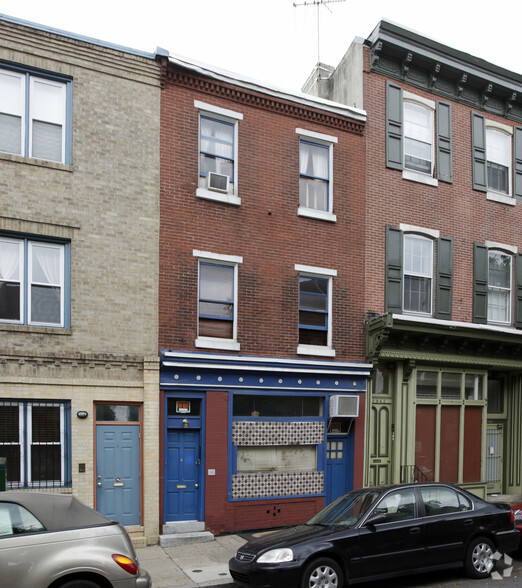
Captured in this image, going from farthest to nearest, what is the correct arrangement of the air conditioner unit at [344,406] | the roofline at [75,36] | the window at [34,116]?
the air conditioner unit at [344,406], the window at [34,116], the roofline at [75,36]

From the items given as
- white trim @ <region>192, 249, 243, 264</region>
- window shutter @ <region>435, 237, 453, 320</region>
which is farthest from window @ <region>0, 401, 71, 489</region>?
window shutter @ <region>435, 237, 453, 320</region>

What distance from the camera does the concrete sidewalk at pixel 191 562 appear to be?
29.1 ft

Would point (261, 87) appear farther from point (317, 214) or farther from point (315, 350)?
point (315, 350)

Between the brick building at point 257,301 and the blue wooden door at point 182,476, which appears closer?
the blue wooden door at point 182,476

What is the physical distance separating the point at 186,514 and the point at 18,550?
582cm

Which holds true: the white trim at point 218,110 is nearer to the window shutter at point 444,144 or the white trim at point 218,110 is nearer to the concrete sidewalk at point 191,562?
the window shutter at point 444,144

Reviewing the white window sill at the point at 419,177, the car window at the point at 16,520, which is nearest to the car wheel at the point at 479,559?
the car window at the point at 16,520

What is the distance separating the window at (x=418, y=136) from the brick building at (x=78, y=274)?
6314 mm

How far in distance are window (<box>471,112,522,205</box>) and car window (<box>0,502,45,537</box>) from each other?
1342 centimetres

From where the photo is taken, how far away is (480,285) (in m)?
15.4

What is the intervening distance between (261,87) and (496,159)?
23.9ft

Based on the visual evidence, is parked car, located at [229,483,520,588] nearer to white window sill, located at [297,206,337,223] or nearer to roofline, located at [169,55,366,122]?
white window sill, located at [297,206,337,223]

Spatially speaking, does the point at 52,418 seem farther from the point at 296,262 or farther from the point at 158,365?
the point at 296,262

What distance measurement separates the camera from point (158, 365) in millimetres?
11523
